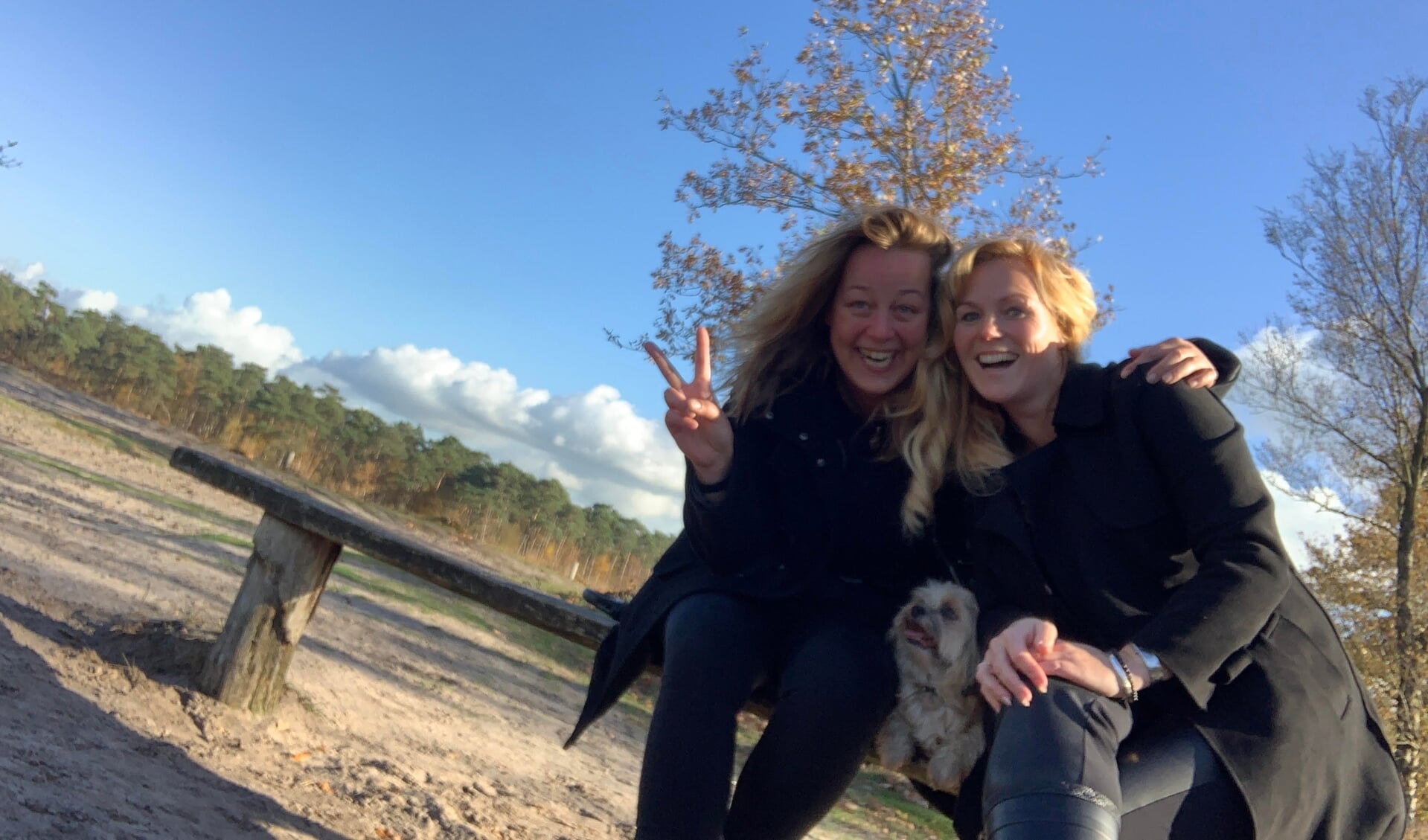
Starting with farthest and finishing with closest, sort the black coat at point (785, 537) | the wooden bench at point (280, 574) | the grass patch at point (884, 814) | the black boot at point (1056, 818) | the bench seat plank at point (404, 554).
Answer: the grass patch at point (884, 814) → the wooden bench at point (280, 574) → the bench seat plank at point (404, 554) → the black coat at point (785, 537) → the black boot at point (1056, 818)

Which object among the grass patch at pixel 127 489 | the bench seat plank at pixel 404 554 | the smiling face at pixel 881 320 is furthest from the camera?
the grass patch at pixel 127 489

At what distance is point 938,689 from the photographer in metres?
2.05

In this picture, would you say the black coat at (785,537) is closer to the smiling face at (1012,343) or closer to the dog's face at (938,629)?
the dog's face at (938,629)

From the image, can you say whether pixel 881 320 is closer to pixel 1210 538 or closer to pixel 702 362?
pixel 702 362

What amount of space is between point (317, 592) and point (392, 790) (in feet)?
2.65

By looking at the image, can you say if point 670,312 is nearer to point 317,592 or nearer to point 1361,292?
point 317,592

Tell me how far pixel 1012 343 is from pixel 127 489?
8266 mm

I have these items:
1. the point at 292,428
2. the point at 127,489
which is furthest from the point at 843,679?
the point at 292,428

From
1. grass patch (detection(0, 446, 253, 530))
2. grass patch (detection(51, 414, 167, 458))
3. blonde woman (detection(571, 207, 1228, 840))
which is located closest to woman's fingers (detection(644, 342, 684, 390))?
blonde woman (detection(571, 207, 1228, 840))

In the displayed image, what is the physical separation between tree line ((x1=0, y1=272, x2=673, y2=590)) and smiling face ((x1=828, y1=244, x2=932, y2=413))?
1664 centimetres

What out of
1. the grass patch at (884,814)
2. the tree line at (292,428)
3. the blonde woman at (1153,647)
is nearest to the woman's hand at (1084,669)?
the blonde woman at (1153,647)

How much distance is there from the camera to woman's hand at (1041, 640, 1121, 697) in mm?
1679

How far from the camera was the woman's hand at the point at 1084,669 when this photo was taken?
1.68 m

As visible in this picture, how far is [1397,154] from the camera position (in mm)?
12359
